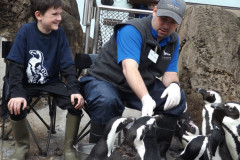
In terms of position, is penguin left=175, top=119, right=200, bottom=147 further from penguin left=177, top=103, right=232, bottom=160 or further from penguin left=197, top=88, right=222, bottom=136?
penguin left=177, top=103, right=232, bottom=160

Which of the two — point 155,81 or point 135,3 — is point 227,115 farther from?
point 135,3

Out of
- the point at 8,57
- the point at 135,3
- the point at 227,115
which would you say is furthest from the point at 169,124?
the point at 135,3

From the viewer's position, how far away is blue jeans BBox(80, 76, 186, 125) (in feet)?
9.32

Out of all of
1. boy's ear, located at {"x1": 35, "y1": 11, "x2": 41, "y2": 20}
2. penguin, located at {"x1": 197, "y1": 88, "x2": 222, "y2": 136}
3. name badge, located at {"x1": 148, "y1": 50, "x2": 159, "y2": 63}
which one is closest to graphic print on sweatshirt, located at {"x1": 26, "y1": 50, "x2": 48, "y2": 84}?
boy's ear, located at {"x1": 35, "y1": 11, "x2": 41, "y2": 20}

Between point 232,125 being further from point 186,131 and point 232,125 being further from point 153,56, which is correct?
point 186,131

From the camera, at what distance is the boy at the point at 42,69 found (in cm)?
316

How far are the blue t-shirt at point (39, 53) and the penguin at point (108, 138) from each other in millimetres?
1156

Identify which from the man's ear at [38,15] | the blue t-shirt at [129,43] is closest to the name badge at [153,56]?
the blue t-shirt at [129,43]

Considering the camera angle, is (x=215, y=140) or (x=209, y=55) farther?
(x=209, y=55)

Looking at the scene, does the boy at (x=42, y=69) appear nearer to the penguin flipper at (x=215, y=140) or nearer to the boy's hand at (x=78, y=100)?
the boy's hand at (x=78, y=100)

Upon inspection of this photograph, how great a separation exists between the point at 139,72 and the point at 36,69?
0.96 meters

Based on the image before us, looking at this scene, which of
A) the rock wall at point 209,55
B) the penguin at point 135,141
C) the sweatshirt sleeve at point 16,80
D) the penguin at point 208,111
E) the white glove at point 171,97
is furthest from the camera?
the rock wall at point 209,55

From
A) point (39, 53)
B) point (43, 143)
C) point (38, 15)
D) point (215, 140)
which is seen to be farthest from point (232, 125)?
point (43, 143)

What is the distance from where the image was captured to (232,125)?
2.43 meters
